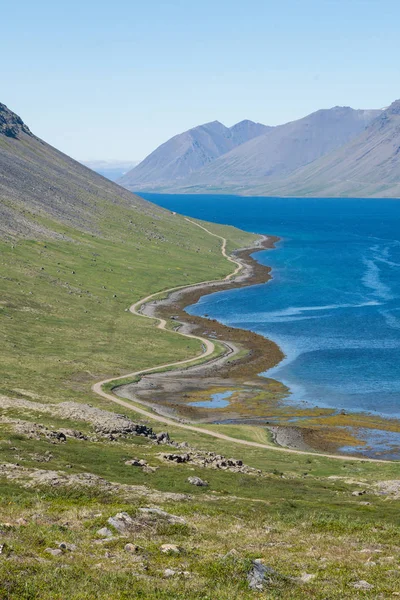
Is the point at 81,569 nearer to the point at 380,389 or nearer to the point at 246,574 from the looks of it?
the point at 246,574

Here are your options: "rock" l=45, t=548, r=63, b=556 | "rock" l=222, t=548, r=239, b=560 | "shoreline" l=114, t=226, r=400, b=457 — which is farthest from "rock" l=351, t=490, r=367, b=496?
"rock" l=45, t=548, r=63, b=556

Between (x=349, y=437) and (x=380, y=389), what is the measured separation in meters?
24.4

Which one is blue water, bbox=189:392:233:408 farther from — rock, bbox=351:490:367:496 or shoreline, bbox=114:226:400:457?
rock, bbox=351:490:367:496

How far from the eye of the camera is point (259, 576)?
3566 centimetres

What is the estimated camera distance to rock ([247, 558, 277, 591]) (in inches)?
1371

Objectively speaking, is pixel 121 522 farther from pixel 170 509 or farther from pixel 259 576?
pixel 259 576

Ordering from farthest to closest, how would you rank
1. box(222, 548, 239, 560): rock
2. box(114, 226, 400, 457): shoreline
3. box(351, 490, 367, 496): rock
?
box(114, 226, 400, 457): shoreline
box(351, 490, 367, 496): rock
box(222, 548, 239, 560): rock

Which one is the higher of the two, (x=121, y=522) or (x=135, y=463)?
(x=121, y=522)

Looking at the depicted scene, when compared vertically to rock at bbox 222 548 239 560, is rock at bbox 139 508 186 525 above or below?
below

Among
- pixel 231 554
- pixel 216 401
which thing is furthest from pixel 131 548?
pixel 216 401

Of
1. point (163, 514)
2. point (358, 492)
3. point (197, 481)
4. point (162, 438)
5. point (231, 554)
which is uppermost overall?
point (231, 554)

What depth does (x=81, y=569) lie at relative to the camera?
35.1m

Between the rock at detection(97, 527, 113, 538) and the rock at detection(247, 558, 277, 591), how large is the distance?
8776mm

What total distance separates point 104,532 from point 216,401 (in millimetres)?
78680
